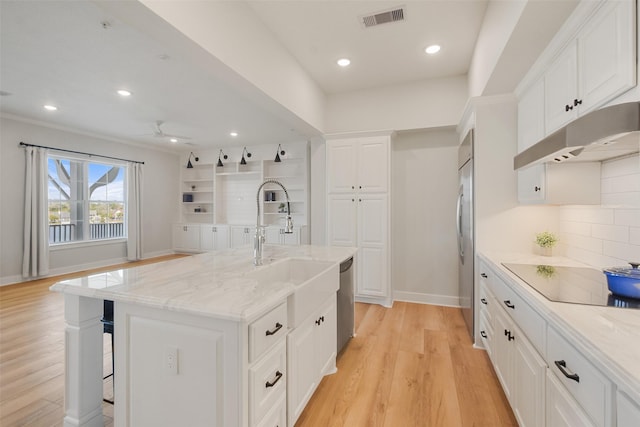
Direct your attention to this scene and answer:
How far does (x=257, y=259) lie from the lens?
201cm

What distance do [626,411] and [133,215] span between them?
25.2 ft

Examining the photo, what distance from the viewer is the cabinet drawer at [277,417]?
1.28 metres

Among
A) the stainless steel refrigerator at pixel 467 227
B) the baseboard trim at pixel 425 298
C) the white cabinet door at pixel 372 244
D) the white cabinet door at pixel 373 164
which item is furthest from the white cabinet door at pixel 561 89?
the baseboard trim at pixel 425 298

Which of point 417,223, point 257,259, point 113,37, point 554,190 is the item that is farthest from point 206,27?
point 417,223

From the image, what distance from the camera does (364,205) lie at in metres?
3.85

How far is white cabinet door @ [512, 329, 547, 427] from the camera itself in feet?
4.14

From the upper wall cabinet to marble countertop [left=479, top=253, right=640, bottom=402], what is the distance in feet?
3.08

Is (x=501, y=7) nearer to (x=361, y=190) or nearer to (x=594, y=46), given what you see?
(x=594, y=46)

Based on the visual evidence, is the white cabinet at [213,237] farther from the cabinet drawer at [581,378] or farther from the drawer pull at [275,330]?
the cabinet drawer at [581,378]

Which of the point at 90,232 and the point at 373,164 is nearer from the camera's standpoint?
the point at 373,164

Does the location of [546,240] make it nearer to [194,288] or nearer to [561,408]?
[561,408]

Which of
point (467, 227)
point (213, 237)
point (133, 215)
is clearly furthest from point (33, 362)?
A: point (213, 237)

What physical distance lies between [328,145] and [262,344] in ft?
10.4

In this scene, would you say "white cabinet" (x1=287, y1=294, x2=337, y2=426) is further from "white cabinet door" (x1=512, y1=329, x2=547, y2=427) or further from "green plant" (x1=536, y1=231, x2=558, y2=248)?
"green plant" (x1=536, y1=231, x2=558, y2=248)
